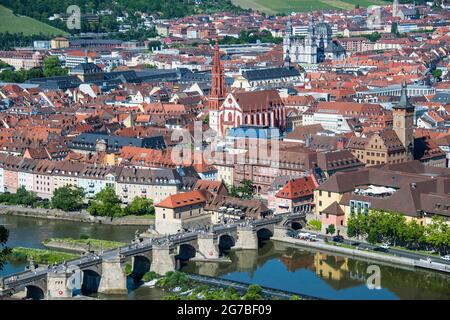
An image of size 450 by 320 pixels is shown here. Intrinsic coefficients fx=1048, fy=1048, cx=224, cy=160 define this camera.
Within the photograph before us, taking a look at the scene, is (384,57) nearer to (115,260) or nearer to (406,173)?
(406,173)

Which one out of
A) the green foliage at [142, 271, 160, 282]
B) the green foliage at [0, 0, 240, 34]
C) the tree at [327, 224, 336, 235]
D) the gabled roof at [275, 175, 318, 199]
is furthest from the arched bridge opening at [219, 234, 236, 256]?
the green foliage at [0, 0, 240, 34]

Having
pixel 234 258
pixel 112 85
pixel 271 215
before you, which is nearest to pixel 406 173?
pixel 271 215

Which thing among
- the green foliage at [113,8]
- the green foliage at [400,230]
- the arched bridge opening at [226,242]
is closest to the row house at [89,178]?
the arched bridge opening at [226,242]

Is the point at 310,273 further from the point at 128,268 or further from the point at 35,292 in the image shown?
the point at 35,292

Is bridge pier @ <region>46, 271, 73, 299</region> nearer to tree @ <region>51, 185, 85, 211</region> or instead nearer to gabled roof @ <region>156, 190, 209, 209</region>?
gabled roof @ <region>156, 190, 209, 209</region>

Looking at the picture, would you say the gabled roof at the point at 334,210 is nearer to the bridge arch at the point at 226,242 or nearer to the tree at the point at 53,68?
the bridge arch at the point at 226,242
